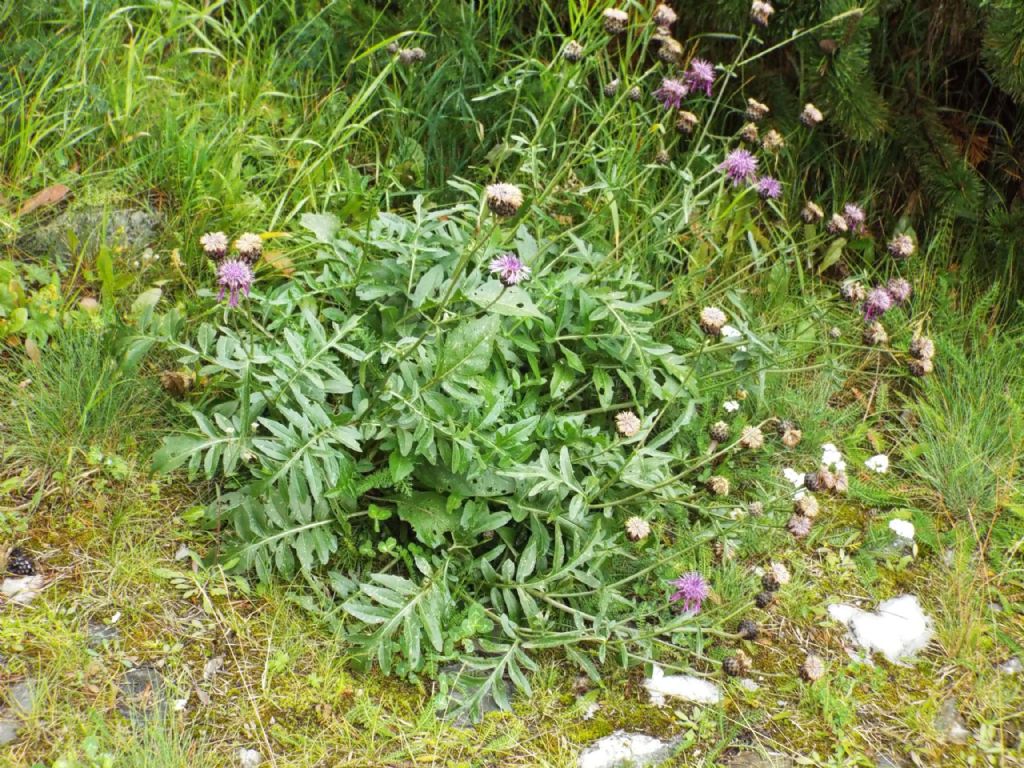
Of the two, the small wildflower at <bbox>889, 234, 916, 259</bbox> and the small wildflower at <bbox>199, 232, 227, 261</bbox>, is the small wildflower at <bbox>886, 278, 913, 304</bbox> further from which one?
the small wildflower at <bbox>199, 232, 227, 261</bbox>

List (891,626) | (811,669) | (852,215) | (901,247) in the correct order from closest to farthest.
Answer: (811,669) < (891,626) < (901,247) < (852,215)

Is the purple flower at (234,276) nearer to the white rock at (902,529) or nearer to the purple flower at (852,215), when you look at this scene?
the purple flower at (852,215)

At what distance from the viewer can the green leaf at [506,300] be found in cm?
253

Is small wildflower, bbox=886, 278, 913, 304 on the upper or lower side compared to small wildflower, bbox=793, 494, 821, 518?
upper

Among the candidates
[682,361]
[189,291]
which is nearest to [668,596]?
[682,361]

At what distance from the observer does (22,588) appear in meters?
2.33

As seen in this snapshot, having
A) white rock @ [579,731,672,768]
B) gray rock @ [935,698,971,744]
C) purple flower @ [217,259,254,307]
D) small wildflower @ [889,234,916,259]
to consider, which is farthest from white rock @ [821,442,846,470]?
purple flower @ [217,259,254,307]

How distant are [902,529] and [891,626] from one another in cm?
38

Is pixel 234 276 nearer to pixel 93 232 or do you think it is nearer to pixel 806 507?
pixel 93 232

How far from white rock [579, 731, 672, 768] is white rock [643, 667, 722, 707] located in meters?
0.13

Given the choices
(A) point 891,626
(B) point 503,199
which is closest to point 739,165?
(B) point 503,199

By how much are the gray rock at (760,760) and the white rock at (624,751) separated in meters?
0.17

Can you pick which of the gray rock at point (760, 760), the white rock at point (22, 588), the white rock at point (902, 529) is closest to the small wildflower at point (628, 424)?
the gray rock at point (760, 760)

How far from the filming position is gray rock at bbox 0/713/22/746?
2014 millimetres
